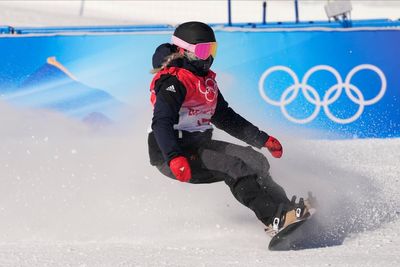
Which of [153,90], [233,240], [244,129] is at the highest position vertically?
[153,90]

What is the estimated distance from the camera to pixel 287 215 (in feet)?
16.1

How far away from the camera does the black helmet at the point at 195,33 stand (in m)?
5.11

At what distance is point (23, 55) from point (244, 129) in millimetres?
4326

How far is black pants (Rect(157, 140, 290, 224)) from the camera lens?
495 centimetres

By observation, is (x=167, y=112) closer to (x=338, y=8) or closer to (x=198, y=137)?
(x=198, y=137)

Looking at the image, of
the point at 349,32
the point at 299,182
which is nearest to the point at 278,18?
the point at 349,32

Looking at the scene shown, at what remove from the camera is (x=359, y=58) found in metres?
8.87

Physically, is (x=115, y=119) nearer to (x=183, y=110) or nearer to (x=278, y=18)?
(x=183, y=110)

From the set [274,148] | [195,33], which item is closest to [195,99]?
[195,33]

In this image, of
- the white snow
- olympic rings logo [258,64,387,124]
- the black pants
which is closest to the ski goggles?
the black pants

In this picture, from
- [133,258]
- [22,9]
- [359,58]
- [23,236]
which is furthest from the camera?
[22,9]

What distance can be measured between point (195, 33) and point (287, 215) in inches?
53.9

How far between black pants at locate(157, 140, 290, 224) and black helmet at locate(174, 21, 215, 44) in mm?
733

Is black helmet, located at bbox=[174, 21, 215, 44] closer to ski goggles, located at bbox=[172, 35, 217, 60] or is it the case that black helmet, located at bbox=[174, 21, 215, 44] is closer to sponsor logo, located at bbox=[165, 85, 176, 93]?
ski goggles, located at bbox=[172, 35, 217, 60]
